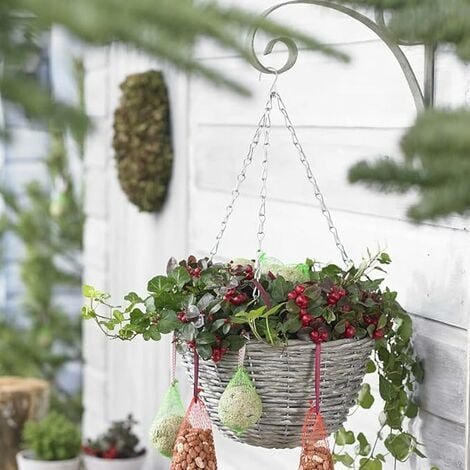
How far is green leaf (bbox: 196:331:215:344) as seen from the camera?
124 centimetres

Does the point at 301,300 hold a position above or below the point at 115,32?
below

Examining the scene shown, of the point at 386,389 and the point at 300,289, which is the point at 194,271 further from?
the point at 386,389

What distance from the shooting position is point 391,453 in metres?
1.44

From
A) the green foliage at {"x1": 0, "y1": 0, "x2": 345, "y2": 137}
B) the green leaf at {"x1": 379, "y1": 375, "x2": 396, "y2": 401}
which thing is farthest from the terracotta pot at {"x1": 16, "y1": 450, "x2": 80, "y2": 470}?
the green foliage at {"x1": 0, "y1": 0, "x2": 345, "y2": 137}

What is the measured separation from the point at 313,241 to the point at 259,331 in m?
0.58

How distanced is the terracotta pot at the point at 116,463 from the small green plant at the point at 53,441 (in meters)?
0.20

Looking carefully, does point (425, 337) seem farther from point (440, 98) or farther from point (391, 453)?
point (440, 98)

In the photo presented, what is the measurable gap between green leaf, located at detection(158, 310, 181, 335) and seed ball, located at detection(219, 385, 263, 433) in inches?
4.4

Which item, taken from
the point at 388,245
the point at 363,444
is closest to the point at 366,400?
the point at 363,444

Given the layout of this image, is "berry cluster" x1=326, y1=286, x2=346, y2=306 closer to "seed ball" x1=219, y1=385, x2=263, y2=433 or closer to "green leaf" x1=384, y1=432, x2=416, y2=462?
"seed ball" x1=219, y1=385, x2=263, y2=433

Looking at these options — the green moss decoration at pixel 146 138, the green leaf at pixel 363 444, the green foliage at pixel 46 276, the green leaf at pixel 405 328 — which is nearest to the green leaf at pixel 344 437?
the green leaf at pixel 363 444

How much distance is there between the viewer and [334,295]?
1.23 meters

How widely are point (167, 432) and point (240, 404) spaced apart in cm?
20

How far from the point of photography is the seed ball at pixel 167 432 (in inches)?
53.8
